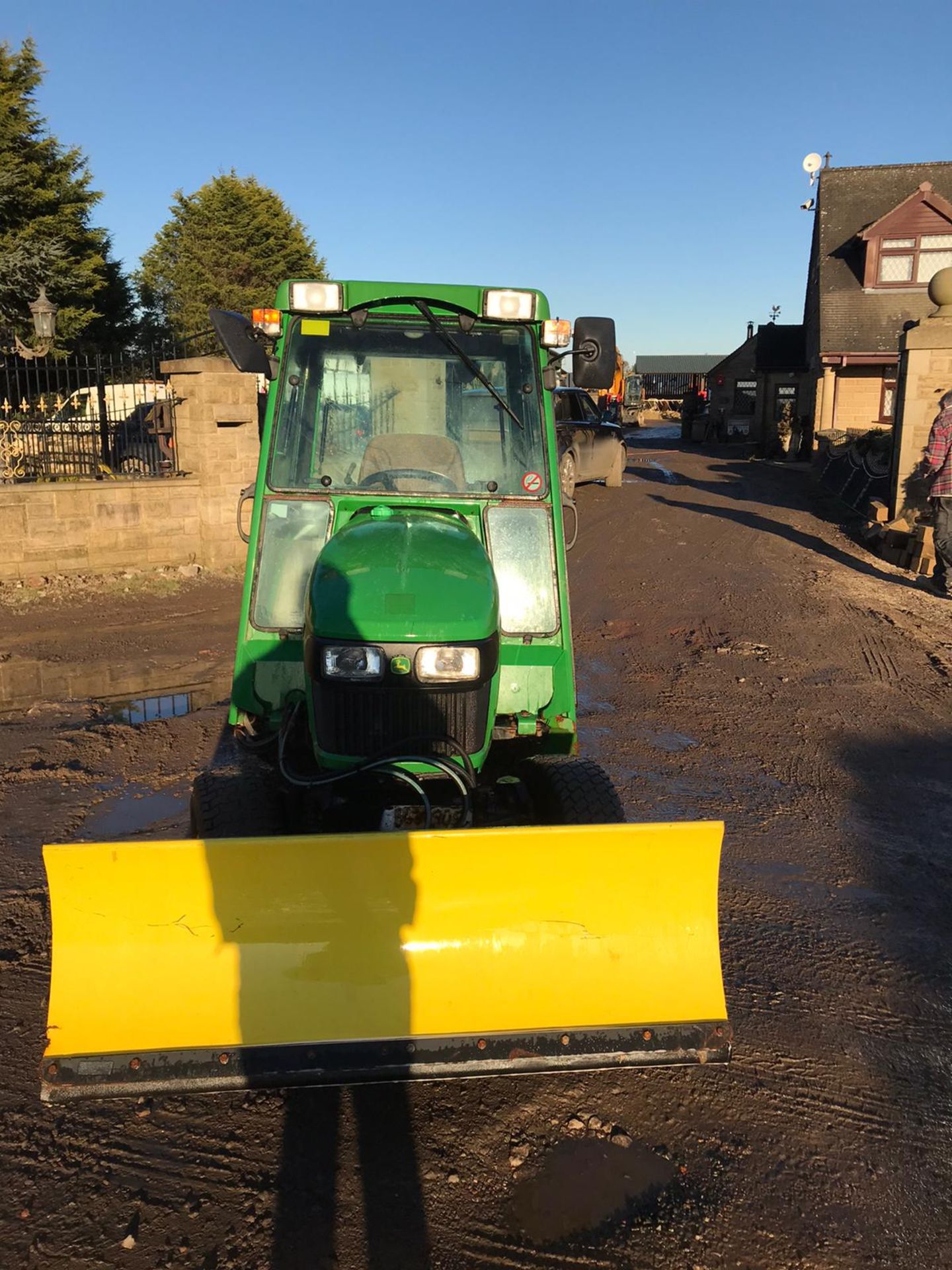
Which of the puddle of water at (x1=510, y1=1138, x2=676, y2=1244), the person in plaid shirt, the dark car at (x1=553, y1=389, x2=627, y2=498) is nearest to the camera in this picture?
the puddle of water at (x1=510, y1=1138, x2=676, y2=1244)

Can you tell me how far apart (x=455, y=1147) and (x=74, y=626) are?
25.3 feet

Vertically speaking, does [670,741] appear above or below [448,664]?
below

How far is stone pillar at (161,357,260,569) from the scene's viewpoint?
12.2 meters

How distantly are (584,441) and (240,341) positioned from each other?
1530cm

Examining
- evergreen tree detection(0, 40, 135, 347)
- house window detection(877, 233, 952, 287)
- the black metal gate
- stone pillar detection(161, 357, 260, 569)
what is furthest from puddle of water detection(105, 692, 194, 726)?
house window detection(877, 233, 952, 287)

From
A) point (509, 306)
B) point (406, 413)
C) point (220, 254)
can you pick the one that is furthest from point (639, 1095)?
point (220, 254)

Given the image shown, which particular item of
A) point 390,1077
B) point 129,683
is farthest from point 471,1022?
point 129,683

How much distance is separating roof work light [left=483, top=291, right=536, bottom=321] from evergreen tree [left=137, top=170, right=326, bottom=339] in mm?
44798

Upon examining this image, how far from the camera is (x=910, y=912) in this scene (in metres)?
4.43

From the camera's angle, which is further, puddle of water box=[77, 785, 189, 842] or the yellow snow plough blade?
puddle of water box=[77, 785, 189, 842]

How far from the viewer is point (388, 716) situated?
3555 mm

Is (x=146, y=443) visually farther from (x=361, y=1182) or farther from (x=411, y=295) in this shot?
(x=361, y=1182)

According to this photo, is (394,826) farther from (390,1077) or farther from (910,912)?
(910,912)

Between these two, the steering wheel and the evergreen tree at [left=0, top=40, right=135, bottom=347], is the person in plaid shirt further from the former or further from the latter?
the evergreen tree at [left=0, top=40, right=135, bottom=347]
